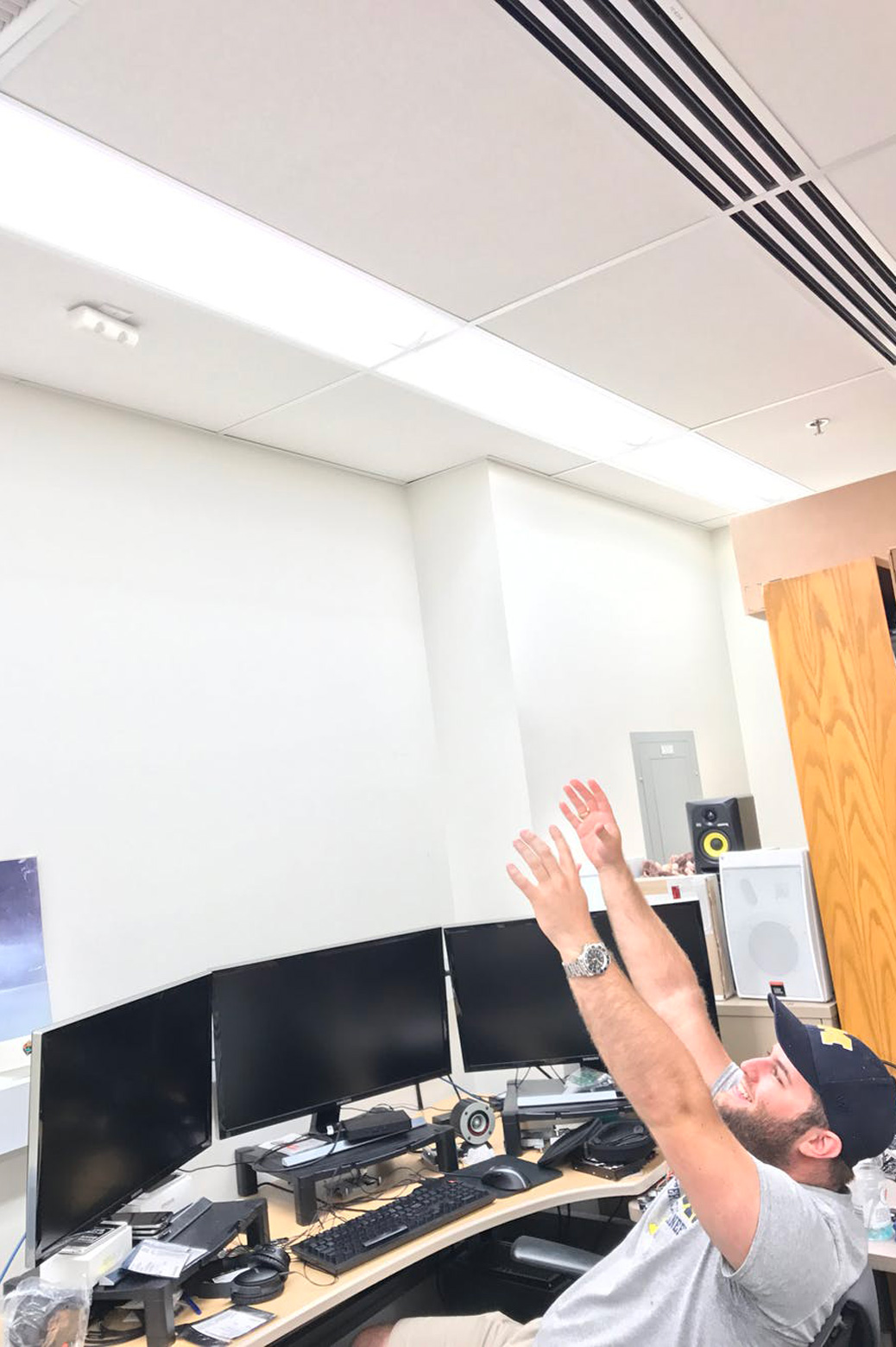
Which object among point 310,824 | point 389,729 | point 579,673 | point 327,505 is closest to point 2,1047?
point 310,824

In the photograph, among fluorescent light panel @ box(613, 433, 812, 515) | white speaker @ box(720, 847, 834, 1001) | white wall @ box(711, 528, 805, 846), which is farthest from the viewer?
white wall @ box(711, 528, 805, 846)

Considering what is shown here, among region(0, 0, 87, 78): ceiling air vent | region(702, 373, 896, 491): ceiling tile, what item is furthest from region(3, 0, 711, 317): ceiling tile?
region(702, 373, 896, 491): ceiling tile

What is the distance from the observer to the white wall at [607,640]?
4156mm

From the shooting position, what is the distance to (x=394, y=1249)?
2176 mm

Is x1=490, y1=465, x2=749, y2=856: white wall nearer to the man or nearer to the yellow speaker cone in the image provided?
the yellow speaker cone

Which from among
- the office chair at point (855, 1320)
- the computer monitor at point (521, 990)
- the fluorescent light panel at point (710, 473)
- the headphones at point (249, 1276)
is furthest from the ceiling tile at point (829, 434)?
the headphones at point (249, 1276)

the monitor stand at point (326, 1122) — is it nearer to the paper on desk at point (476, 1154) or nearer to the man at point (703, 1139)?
the paper on desk at point (476, 1154)

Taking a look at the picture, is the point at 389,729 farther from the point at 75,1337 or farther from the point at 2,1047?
→ the point at 75,1337

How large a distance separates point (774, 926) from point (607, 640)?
1.82 meters

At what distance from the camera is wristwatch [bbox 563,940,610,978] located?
1.41m

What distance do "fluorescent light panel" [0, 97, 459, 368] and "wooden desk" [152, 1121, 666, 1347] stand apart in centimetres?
226

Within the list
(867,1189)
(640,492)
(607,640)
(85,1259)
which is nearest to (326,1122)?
(85,1259)

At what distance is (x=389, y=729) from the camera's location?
158 inches

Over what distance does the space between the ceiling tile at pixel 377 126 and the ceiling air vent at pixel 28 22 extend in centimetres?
2
